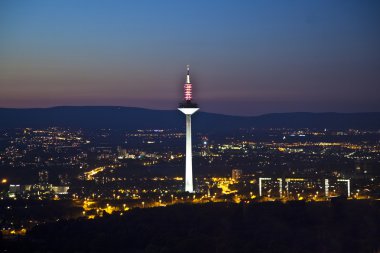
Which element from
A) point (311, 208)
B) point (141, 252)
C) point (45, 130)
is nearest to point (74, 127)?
point (45, 130)

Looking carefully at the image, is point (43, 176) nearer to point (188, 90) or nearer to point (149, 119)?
point (188, 90)

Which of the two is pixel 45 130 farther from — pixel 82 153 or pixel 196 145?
pixel 82 153

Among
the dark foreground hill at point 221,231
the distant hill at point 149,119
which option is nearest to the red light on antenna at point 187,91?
the dark foreground hill at point 221,231

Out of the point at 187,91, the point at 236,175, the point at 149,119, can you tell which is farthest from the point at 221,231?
the point at 149,119

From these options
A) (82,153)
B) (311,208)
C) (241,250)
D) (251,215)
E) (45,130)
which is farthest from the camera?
(45,130)

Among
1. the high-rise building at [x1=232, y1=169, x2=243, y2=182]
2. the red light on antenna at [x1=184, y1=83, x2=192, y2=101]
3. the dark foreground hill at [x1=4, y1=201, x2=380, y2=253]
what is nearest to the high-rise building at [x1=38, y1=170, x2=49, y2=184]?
the red light on antenna at [x1=184, y1=83, x2=192, y2=101]

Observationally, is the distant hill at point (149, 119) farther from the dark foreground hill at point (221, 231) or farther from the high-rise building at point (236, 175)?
the dark foreground hill at point (221, 231)
